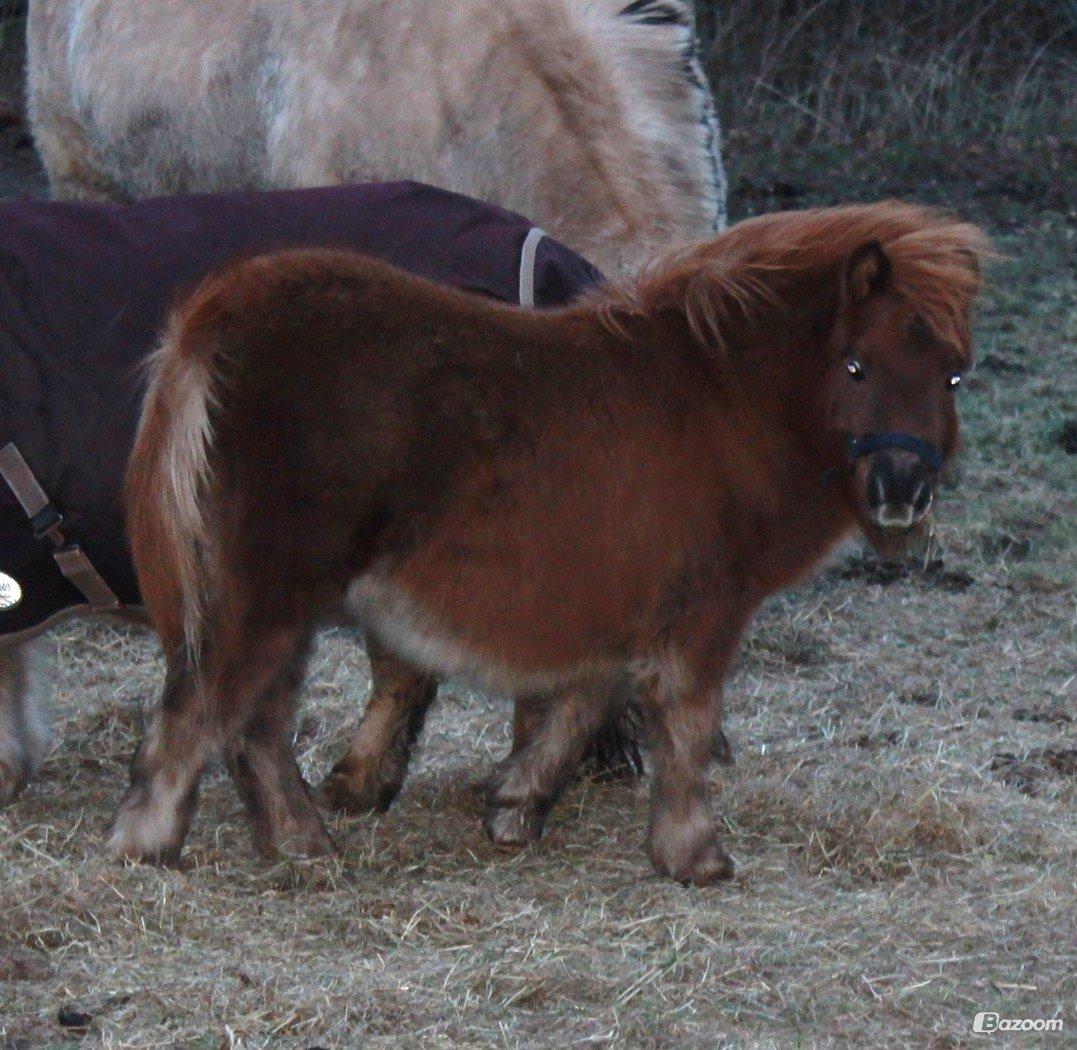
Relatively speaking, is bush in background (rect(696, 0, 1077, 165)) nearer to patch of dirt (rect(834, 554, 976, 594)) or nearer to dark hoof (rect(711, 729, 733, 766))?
patch of dirt (rect(834, 554, 976, 594))

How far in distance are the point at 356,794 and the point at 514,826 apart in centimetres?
38

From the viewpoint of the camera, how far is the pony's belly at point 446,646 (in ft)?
10.2

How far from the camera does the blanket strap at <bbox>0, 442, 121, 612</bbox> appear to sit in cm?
327

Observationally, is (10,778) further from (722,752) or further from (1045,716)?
(1045,716)

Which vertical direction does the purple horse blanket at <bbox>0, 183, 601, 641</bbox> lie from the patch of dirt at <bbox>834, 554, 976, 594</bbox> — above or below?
above

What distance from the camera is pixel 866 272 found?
3086 millimetres

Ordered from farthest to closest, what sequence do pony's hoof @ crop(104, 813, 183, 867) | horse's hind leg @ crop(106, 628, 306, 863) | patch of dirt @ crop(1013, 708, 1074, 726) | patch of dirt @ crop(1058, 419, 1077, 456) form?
patch of dirt @ crop(1058, 419, 1077, 456) < patch of dirt @ crop(1013, 708, 1074, 726) < pony's hoof @ crop(104, 813, 183, 867) < horse's hind leg @ crop(106, 628, 306, 863)

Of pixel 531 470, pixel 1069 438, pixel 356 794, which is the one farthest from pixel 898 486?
pixel 1069 438

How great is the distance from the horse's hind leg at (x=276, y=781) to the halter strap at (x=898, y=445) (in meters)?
1.05

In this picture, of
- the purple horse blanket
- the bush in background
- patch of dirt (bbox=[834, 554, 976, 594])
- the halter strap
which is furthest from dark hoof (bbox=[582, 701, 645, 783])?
the bush in background

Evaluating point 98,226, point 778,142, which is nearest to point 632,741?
point 98,226

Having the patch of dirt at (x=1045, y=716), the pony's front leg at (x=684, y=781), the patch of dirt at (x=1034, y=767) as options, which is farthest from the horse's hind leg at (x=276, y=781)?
the patch of dirt at (x=1045, y=716)

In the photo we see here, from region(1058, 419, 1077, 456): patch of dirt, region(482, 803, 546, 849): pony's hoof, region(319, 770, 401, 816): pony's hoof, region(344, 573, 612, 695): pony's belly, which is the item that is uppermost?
region(344, 573, 612, 695): pony's belly

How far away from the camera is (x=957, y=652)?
4.89 metres
